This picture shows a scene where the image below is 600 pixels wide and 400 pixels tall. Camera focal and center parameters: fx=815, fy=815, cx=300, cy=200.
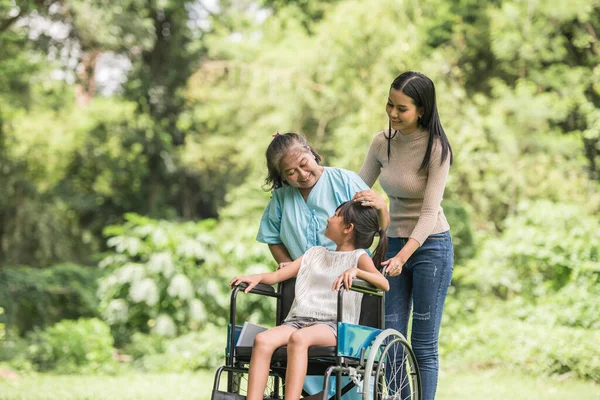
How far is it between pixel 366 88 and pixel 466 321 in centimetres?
300

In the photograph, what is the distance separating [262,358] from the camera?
2.82 metres

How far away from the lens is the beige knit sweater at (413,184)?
302cm

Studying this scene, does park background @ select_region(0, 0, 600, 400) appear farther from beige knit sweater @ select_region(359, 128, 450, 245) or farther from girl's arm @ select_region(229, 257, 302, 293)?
beige knit sweater @ select_region(359, 128, 450, 245)

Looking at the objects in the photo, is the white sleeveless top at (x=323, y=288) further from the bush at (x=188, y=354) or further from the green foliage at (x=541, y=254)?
the green foliage at (x=541, y=254)

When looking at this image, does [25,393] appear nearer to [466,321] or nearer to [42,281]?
[42,281]

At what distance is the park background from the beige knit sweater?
7.87ft

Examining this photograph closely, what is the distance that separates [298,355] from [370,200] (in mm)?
641

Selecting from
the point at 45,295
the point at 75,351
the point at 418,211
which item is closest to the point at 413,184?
the point at 418,211

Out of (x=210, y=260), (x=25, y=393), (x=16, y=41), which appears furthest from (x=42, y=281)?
(x=25, y=393)

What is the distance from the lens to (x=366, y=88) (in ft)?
31.2

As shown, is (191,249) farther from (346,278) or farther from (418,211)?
(346,278)

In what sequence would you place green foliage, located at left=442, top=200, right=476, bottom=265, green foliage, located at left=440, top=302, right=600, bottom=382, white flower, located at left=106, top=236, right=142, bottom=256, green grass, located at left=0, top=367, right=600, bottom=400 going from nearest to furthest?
green grass, located at left=0, top=367, right=600, bottom=400
green foliage, located at left=440, top=302, right=600, bottom=382
white flower, located at left=106, top=236, right=142, bottom=256
green foliage, located at left=442, top=200, right=476, bottom=265

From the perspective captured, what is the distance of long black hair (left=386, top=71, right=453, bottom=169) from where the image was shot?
2.97 metres

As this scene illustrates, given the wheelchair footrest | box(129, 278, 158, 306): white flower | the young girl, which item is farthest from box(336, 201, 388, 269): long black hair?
box(129, 278, 158, 306): white flower
